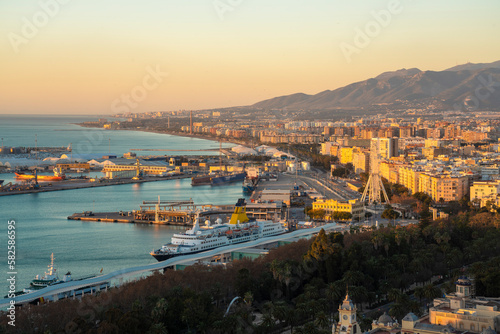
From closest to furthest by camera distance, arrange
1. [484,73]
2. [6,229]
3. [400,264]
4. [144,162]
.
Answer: [400,264], [6,229], [144,162], [484,73]

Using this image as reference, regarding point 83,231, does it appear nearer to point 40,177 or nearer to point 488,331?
point 488,331

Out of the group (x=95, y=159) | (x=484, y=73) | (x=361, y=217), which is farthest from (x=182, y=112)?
(x=361, y=217)

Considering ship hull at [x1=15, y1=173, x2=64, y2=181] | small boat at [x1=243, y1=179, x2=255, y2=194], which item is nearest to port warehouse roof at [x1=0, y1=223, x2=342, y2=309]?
small boat at [x1=243, y1=179, x2=255, y2=194]

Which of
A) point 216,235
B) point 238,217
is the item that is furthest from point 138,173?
point 216,235

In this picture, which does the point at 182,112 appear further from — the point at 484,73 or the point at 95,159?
the point at 95,159

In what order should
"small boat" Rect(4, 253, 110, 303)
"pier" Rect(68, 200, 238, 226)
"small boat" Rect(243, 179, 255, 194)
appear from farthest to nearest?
"small boat" Rect(243, 179, 255, 194), "pier" Rect(68, 200, 238, 226), "small boat" Rect(4, 253, 110, 303)

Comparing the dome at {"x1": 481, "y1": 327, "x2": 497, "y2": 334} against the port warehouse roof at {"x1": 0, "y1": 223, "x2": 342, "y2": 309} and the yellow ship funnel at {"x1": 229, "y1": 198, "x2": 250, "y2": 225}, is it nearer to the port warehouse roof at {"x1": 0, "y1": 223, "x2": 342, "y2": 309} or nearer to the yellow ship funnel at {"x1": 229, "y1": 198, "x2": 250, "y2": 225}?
the port warehouse roof at {"x1": 0, "y1": 223, "x2": 342, "y2": 309}

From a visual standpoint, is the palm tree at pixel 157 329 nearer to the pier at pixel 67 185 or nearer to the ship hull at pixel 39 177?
the pier at pixel 67 185
